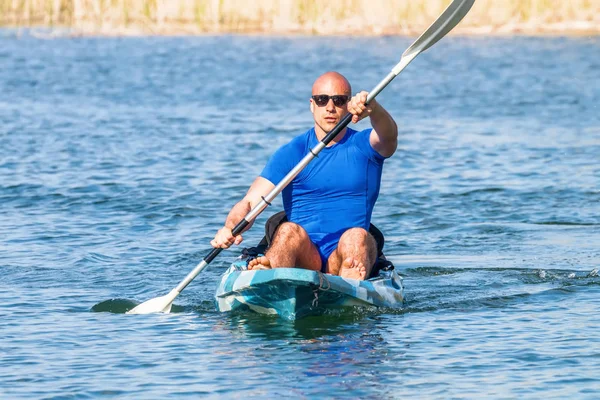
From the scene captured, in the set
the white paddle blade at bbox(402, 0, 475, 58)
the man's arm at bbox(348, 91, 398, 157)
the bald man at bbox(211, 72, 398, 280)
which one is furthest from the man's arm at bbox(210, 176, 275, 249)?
the white paddle blade at bbox(402, 0, 475, 58)

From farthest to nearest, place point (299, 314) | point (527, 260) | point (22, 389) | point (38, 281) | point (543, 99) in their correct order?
point (543, 99)
point (527, 260)
point (38, 281)
point (299, 314)
point (22, 389)

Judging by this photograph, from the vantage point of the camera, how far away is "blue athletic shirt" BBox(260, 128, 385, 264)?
26.4 feet

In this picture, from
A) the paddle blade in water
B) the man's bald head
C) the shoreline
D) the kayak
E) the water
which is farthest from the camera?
the shoreline

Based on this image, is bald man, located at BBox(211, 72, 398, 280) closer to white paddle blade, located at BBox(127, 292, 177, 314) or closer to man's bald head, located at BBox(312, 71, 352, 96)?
man's bald head, located at BBox(312, 71, 352, 96)

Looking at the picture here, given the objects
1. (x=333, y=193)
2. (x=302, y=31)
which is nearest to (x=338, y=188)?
Result: (x=333, y=193)

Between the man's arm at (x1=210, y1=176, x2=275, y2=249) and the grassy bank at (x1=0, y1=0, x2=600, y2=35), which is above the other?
the grassy bank at (x1=0, y1=0, x2=600, y2=35)

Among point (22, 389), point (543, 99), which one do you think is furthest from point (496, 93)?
point (22, 389)

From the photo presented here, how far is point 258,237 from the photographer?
12.0m

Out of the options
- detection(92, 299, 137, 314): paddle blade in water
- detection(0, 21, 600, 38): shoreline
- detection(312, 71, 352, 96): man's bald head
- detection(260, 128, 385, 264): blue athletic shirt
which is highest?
detection(312, 71, 352, 96): man's bald head

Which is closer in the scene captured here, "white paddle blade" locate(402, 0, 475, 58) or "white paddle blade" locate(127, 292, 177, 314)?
"white paddle blade" locate(402, 0, 475, 58)

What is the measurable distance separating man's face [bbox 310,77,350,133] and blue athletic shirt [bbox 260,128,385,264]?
15 cm

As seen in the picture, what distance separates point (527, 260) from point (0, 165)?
8736 millimetres

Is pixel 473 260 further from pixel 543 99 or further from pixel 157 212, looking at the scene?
pixel 543 99

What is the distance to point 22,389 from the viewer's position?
22.4ft
